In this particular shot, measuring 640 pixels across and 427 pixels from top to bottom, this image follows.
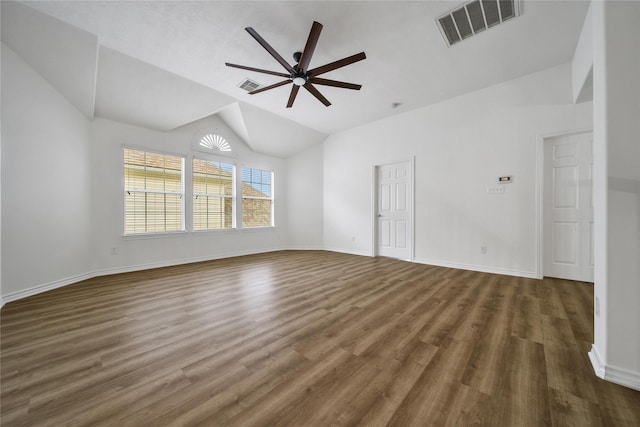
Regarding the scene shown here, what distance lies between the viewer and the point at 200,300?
2.86 metres

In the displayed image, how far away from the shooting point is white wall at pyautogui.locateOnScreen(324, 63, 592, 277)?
12.0 feet

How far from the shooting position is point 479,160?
418cm

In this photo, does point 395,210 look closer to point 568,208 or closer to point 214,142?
point 568,208

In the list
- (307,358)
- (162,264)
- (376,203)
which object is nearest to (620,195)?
(307,358)

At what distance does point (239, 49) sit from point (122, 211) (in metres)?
3.53

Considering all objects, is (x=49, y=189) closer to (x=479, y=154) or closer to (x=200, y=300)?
(x=200, y=300)

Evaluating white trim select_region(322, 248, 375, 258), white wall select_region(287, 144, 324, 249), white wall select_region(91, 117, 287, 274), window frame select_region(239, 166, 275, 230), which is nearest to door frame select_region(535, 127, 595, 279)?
white trim select_region(322, 248, 375, 258)

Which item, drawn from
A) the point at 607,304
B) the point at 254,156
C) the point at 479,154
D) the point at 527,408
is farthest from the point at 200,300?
the point at 479,154

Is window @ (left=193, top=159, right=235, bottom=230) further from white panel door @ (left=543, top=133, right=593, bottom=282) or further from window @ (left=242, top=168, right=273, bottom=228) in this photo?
white panel door @ (left=543, top=133, right=593, bottom=282)

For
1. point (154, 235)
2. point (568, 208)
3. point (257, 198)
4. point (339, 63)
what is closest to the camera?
point (339, 63)

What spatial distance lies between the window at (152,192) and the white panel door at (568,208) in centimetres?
671

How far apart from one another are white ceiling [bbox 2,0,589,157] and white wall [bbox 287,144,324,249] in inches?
93.5

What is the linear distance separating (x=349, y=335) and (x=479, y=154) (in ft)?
13.0

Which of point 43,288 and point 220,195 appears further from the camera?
point 220,195
